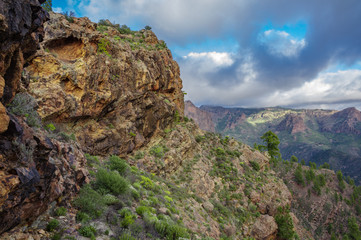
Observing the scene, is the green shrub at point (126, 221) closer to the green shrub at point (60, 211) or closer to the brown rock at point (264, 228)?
the green shrub at point (60, 211)

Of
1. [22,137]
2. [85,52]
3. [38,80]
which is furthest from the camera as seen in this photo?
[85,52]

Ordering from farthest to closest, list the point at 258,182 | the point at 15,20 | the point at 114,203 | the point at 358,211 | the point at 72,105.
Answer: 1. the point at 358,211
2. the point at 258,182
3. the point at 72,105
4. the point at 114,203
5. the point at 15,20

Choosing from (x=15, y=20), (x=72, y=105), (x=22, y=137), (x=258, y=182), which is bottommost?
(x=258, y=182)

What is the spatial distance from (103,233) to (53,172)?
127 inches

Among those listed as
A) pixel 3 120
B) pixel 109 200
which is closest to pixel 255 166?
pixel 109 200

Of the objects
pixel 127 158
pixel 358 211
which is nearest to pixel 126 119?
pixel 127 158

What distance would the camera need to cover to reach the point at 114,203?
9.61 metres

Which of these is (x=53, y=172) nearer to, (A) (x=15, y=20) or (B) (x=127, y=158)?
(A) (x=15, y=20)

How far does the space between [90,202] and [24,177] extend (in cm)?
371

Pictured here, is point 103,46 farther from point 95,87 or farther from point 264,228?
point 264,228

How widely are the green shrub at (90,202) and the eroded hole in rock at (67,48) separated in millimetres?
16242

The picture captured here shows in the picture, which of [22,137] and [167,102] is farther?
[167,102]

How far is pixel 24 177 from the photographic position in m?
5.17

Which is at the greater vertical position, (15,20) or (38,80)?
(38,80)
